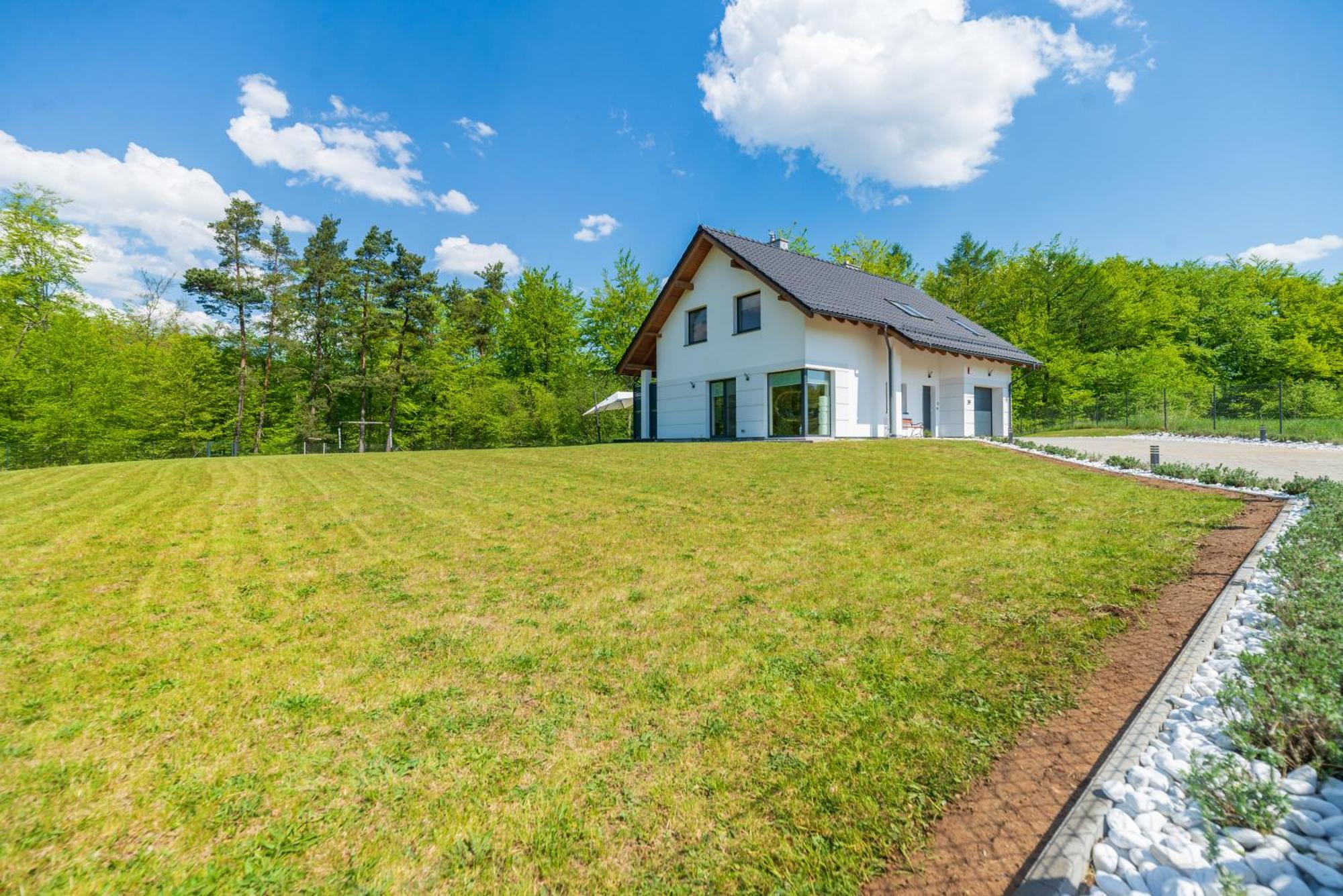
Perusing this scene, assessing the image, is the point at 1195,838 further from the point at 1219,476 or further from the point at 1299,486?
the point at 1219,476

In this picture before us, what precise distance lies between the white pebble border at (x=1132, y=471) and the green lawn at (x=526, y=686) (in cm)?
182

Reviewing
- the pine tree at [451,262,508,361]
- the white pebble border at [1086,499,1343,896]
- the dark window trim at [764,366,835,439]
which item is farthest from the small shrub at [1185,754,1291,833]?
the pine tree at [451,262,508,361]

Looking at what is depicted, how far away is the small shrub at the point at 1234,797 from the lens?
1.86 meters

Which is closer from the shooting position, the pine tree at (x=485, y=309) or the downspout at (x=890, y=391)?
the downspout at (x=890, y=391)

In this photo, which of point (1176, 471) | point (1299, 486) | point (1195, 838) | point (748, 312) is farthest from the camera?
point (748, 312)

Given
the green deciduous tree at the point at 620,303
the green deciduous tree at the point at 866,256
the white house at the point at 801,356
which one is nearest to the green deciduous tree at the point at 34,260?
the green deciduous tree at the point at 620,303

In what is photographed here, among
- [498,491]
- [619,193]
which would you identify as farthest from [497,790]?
[619,193]

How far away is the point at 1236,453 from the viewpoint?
14523 mm

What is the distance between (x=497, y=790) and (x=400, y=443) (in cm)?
3609

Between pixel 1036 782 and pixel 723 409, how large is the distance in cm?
1683

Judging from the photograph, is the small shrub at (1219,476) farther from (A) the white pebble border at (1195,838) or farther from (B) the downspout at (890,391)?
(A) the white pebble border at (1195,838)

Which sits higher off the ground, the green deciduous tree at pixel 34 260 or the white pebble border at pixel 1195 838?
the green deciduous tree at pixel 34 260

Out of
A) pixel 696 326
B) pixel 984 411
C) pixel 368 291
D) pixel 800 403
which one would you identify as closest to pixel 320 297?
pixel 368 291

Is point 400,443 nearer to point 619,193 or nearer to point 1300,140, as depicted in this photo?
point 619,193
